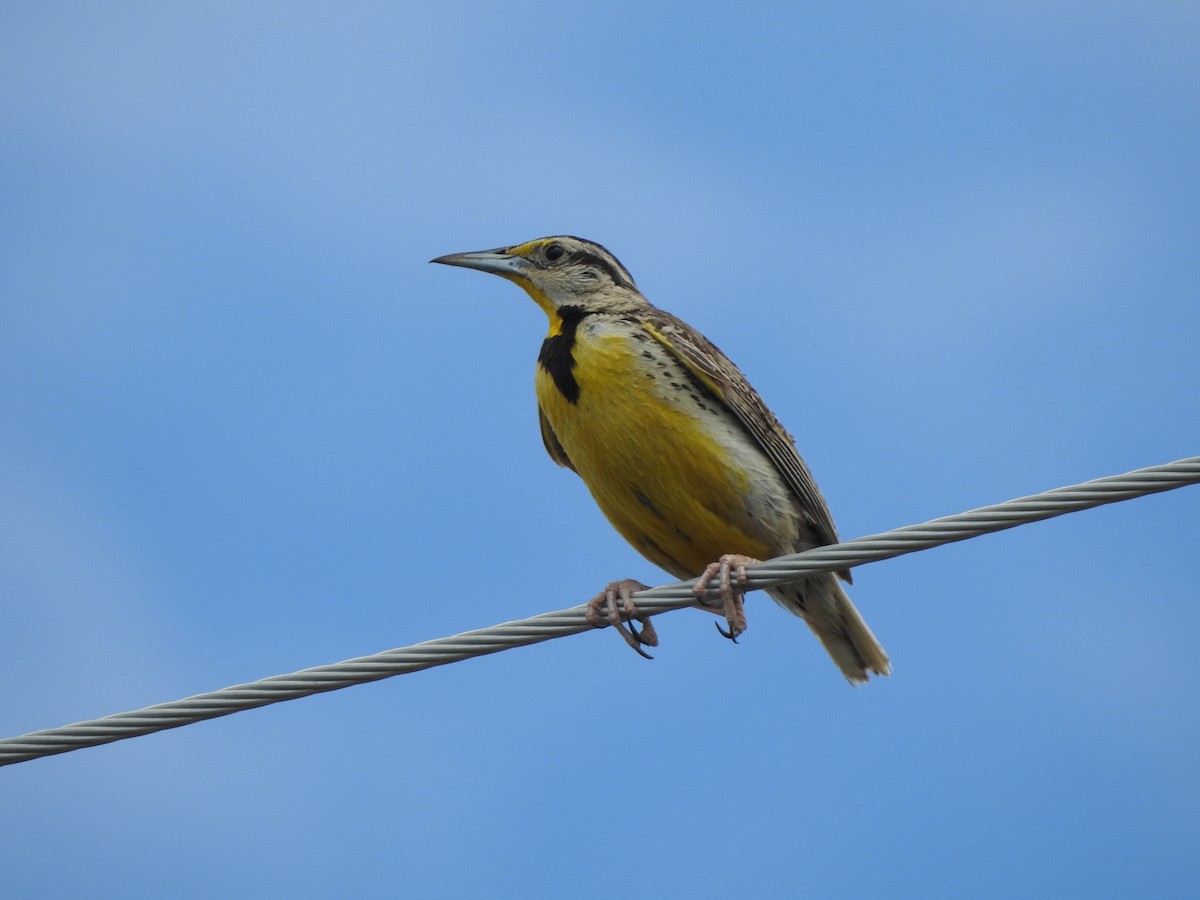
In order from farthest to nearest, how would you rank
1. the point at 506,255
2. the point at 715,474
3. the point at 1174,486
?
the point at 506,255 → the point at 715,474 → the point at 1174,486

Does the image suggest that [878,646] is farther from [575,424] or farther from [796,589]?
[575,424]

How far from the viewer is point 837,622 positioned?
21.5 ft

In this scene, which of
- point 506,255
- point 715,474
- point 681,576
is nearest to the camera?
point 715,474

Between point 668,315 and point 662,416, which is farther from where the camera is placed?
point 668,315

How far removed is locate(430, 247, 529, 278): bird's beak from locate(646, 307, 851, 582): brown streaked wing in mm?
849

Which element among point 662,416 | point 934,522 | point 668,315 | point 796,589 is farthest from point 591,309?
point 934,522

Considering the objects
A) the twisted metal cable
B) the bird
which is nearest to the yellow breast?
the bird

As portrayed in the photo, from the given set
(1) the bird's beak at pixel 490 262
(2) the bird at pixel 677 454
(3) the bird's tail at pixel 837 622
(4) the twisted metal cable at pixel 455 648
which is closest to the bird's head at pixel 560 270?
(1) the bird's beak at pixel 490 262

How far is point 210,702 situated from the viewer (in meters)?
4.46

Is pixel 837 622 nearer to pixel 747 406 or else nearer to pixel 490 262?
pixel 747 406

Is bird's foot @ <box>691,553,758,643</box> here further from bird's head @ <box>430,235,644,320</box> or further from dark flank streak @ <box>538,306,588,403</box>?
bird's head @ <box>430,235,644,320</box>

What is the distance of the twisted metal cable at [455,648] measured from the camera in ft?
14.2

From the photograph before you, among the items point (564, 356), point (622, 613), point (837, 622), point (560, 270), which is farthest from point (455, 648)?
point (560, 270)

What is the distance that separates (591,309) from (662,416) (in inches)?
33.3
